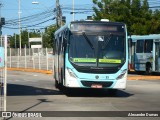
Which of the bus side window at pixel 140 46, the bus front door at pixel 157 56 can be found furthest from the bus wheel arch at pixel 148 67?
the bus side window at pixel 140 46

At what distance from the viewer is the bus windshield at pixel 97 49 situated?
1923 centimetres

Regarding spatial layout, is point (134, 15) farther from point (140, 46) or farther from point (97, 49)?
point (97, 49)

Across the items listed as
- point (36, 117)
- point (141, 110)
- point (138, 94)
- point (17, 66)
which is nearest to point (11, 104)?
point (36, 117)

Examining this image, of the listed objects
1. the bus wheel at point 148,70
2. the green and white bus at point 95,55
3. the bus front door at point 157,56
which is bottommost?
the bus wheel at point 148,70

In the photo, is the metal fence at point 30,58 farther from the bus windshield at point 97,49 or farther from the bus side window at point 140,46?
the bus windshield at point 97,49

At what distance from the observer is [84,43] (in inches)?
770

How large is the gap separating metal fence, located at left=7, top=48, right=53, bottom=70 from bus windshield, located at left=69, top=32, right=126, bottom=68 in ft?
88.1

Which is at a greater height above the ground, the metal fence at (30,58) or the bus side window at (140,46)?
the bus side window at (140,46)

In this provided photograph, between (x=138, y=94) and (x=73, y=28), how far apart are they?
414cm

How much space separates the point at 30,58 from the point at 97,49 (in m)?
32.0

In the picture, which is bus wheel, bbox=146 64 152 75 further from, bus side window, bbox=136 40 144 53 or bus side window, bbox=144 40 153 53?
bus side window, bbox=136 40 144 53

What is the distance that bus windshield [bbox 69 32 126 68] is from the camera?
19.2 m

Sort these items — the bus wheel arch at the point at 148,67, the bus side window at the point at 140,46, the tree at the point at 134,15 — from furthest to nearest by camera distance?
the tree at the point at 134,15 < the bus side window at the point at 140,46 < the bus wheel arch at the point at 148,67

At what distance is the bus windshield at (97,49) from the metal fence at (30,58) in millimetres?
26849
